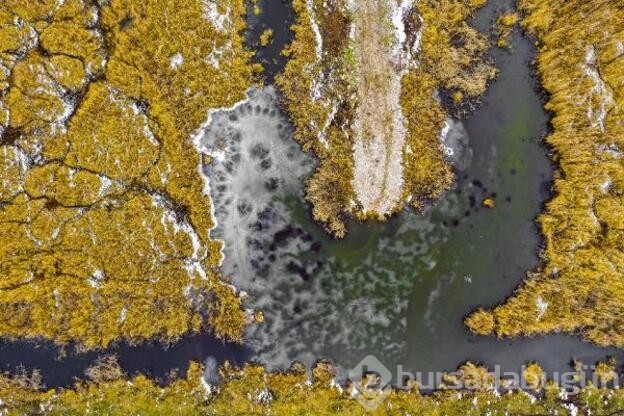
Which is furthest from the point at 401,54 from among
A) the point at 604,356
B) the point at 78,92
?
the point at 604,356

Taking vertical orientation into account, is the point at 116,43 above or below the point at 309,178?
above

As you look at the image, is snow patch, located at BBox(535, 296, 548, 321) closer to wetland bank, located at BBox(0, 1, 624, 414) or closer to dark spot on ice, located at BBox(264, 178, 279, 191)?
wetland bank, located at BBox(0, 1, 624, 414)

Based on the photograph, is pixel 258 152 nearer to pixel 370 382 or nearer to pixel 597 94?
pixel 370 382

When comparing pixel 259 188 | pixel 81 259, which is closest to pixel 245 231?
pixel 259 188

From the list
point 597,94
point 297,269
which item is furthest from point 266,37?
point 597,94

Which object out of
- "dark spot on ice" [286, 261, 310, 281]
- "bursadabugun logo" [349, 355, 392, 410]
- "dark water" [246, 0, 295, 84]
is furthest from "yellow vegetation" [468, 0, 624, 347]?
"dark water" [246, 0, 295, 84]

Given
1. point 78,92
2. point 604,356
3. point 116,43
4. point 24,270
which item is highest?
point 116,43

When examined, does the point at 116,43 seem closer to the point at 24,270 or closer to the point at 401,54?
the point at 24,270

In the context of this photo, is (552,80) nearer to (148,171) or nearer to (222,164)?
(222,164)
